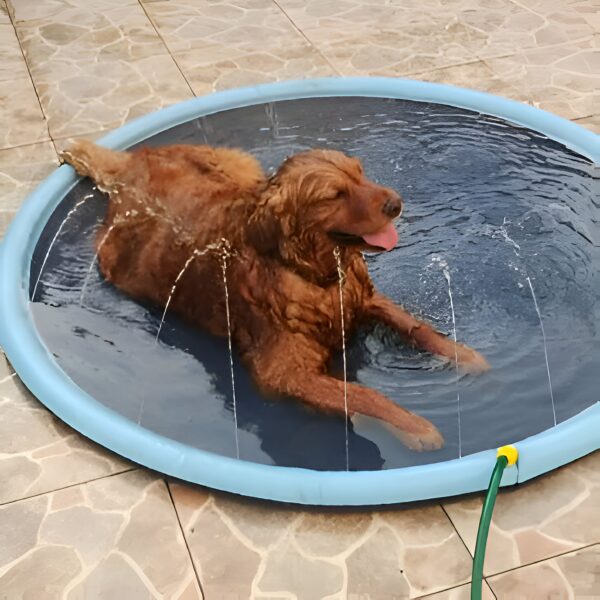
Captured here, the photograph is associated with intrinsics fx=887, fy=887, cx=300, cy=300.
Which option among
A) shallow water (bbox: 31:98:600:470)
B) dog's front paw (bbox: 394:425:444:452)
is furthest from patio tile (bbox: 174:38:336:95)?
dog's front paw (bbox: 394:425:444:452)

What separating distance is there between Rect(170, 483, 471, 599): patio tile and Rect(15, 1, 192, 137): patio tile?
126 inches

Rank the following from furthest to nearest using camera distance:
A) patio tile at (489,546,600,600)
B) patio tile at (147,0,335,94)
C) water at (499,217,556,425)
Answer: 1. patio tile at (147,0,335,94)
2. water at (499,217,556,425)
3. patio tile at (489,546,600,600)

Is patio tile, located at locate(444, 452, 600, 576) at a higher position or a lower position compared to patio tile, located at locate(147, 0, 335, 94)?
higher

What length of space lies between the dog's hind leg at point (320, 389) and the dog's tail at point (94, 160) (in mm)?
1554

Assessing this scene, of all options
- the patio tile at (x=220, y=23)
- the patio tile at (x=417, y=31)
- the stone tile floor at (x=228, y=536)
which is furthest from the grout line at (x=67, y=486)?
the patio tile at (x=220, y=23)

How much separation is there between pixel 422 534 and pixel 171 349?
1446mm

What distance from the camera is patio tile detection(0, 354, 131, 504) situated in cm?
330

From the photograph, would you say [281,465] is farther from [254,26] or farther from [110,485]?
[254,26]

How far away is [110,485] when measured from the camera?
3.27 m

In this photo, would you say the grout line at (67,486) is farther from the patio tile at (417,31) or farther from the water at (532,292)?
the patio tile at (417,31)

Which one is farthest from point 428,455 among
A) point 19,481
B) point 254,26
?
point 254,26

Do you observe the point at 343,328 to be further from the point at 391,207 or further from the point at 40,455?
the point at 40,455

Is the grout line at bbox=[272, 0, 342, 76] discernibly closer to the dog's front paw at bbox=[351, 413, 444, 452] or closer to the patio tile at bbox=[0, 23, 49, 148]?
the patio tile at bbox=[0, 23, 49, 148]

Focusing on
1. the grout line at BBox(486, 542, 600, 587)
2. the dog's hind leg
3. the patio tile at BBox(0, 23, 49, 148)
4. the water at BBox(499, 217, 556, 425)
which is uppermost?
the dog's hind leg
